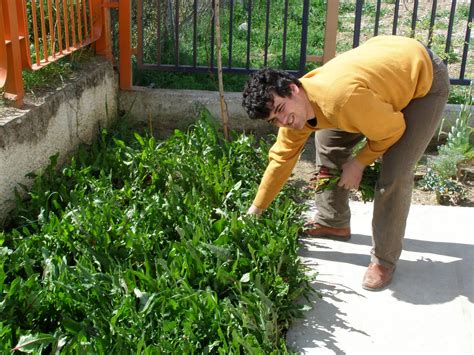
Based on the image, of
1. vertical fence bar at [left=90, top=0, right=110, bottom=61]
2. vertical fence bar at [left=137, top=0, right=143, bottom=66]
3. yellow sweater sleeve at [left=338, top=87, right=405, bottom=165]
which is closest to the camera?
yellow sweater sleeve at [left=338, top=87, right=405, bottom=165]

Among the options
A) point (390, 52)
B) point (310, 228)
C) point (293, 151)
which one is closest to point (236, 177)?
point (310, 228)

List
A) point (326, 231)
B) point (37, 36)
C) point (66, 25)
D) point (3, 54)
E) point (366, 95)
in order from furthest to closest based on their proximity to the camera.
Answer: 1. point (66, 25)
2. point (37, 36)
3. point (326, 231)
4. point (3, 54)
5. point (366, 95)

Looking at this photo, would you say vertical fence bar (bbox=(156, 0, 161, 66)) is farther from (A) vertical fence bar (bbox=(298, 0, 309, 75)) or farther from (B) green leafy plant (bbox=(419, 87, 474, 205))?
(B) green leafy plant (bbox=(419, 87, 474, 205))

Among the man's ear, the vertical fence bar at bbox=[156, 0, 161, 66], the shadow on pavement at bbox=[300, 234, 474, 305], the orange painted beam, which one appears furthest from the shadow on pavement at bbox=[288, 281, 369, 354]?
the vertical fence bar at bbox=[156, 0, 161, 66]

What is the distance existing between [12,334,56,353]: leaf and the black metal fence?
11.3 feet

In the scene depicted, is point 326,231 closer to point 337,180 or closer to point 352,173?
point 337,180

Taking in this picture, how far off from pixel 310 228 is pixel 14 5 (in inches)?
82.5

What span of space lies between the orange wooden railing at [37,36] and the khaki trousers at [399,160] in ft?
5.91

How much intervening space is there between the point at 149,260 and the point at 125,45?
2681mm

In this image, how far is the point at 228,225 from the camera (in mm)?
3834

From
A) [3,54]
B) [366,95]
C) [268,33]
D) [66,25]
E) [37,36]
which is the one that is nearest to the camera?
[366,95]

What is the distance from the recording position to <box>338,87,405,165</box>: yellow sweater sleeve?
326 centimetres

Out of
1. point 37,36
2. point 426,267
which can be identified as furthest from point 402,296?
point 37,36

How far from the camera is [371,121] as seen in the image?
332cm
